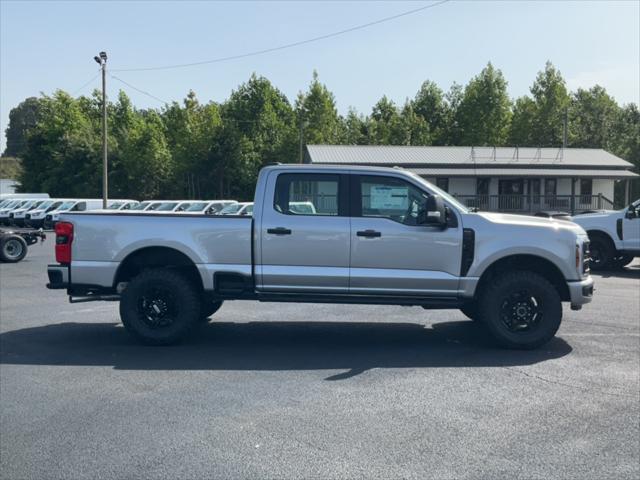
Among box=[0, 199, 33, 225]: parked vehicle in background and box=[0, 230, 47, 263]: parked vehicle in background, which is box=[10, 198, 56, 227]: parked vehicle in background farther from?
box=[0, 230, 47, 263]: parked vehicle in background

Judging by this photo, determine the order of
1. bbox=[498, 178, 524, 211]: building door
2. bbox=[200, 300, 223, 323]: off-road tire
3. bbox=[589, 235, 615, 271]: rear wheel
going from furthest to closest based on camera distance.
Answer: bbox=[498, 178, 524, 211]: building door
bbox=[589, 235, 615, 271]: rear wheel
bbox=[200, 300, 223, 323]: off-road tire

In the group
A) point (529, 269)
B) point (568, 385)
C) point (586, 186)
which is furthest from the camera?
point (586, 186)

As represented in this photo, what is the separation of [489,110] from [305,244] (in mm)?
57670

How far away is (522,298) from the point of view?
7852 mm

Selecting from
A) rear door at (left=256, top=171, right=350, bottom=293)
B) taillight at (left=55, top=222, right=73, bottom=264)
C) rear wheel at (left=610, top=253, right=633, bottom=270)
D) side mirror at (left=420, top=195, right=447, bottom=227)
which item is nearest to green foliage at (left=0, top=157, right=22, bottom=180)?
→ rear wheel at (left=610, top=253, right=633, bottom=270)

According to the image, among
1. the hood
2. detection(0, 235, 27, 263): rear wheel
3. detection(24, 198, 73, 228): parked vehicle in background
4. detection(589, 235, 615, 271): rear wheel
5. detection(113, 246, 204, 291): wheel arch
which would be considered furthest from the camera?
detection(24, 198, 73, 228): parked vehicle in background

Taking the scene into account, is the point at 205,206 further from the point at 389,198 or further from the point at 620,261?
the point at 389,198

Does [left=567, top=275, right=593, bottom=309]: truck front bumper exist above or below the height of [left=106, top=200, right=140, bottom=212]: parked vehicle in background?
below

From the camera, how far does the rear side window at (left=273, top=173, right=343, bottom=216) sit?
7840 mm

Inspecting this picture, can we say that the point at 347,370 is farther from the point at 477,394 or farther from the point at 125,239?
the point at 125,239

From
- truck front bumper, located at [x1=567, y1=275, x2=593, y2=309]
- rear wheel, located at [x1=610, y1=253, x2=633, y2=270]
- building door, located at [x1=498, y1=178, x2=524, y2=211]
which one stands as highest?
building door, located at [x1=498, y1=178, x2=524, y2=211]

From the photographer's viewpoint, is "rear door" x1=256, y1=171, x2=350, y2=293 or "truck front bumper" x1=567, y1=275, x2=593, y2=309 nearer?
"rear door" x1=256, y1=171, x2=350, y2=293

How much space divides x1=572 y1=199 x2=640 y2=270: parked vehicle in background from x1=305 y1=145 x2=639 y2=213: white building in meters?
27.3

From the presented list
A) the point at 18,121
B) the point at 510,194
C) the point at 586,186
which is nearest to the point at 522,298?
the point at 510,194
